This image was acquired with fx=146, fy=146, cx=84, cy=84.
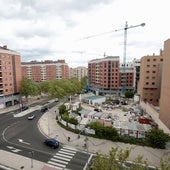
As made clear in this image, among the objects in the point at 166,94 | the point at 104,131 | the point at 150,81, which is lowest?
the point at 104,131

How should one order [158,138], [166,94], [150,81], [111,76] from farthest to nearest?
[111,76], [150,81], [166,94], [158,138]

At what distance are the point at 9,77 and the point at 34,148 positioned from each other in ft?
137

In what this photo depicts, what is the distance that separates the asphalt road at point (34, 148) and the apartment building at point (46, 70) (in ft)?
238

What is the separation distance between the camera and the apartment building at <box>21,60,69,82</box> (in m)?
108

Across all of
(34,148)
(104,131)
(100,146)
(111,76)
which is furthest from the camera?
(111,76)

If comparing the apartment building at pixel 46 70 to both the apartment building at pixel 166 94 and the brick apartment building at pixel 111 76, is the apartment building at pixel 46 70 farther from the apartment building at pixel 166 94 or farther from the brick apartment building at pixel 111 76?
the apartment building at pixel 166 94

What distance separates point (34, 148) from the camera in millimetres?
25703

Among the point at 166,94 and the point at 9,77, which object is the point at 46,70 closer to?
the point at 9,77

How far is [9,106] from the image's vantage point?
194 ft

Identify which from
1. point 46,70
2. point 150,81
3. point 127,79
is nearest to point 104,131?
point 150,81

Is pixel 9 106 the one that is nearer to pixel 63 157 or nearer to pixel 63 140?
pixel 63 140

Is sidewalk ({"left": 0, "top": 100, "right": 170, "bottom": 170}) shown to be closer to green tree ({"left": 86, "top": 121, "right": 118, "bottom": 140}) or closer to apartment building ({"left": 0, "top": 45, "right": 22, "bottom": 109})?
green tree ({"left": 86, "top": 121, "right": 118, "bottom": 140})

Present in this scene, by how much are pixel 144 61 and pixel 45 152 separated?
50.2 m

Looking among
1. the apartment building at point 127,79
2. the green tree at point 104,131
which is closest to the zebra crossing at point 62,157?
the green tree at point 104,131
